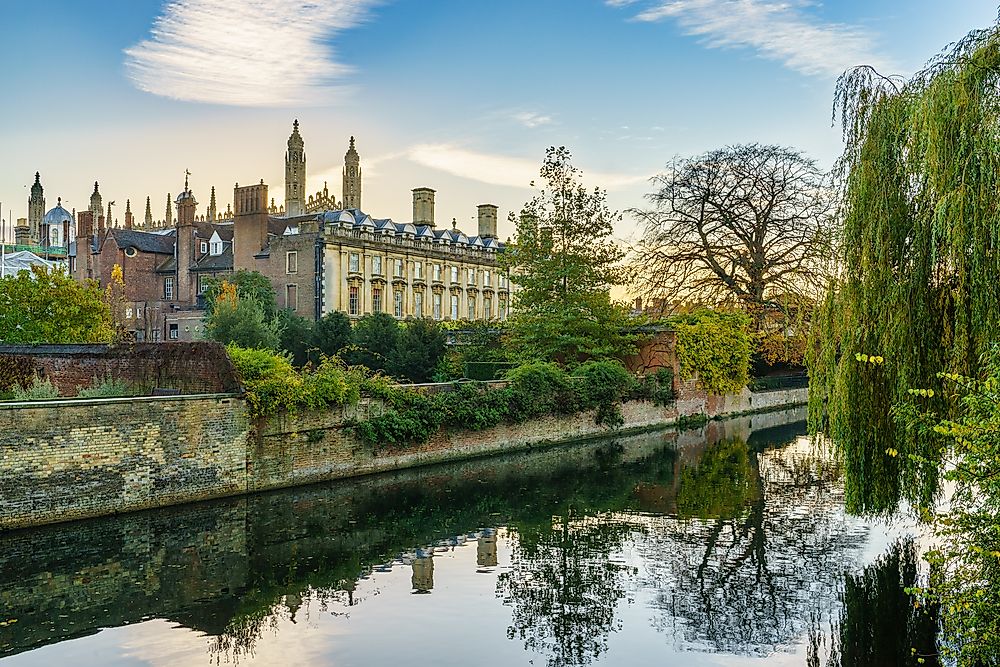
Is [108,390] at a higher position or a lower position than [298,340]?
lower

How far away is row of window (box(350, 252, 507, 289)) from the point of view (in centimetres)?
5209

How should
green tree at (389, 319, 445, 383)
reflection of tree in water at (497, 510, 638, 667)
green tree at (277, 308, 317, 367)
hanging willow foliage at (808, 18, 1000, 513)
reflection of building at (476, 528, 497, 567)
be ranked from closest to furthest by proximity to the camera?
hanging willow foliage at (808, 18, 1000, 513)
reflection of tree in water at (497, 510, 638, 667)
reflection of building at (476, 528, 497, 567)
green tree at (389, 319, 445, 383)
green tree at (277, 308, 317, 367)

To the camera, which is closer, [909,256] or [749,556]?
[909,256]

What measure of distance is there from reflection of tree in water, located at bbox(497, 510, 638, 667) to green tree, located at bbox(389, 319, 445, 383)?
16627 millimetres

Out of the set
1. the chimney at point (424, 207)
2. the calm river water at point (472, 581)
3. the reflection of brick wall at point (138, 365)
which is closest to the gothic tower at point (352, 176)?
the chimney at point (424, 207)

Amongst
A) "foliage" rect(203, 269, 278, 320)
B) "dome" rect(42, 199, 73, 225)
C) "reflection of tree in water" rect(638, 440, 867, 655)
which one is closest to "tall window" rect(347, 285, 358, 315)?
→ "foliage" rect(203, 269, 278, 320)

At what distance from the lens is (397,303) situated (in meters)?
55.4

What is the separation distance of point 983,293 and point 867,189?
2062 mm

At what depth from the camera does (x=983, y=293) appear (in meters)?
10.5

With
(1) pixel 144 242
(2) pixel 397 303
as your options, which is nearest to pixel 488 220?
(2) pixel 397 303

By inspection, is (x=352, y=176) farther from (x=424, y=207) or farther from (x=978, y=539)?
(x=978, y=539)

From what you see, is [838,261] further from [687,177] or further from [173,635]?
[687,177]

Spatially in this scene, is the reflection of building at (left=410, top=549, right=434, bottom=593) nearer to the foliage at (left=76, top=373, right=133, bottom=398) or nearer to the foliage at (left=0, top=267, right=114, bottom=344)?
the foliage at (left=76, top=373, right=133, bottom=398)

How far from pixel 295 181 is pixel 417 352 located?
3729 centimetres
